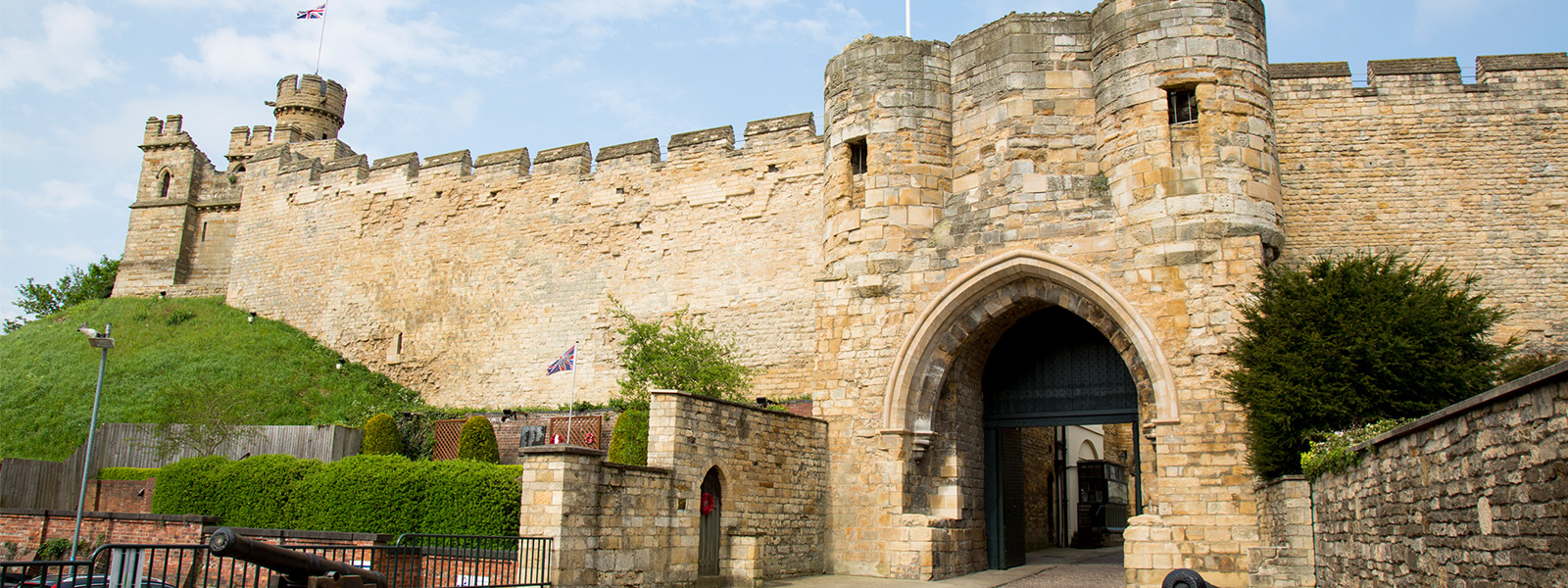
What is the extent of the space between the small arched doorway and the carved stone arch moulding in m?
0.90

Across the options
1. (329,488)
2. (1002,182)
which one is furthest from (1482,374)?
(329,488)

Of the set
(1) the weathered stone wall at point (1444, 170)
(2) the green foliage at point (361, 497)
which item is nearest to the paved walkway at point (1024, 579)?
(2) the green foliage at point (361, 497)

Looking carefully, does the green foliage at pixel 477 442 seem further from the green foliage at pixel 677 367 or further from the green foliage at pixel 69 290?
the green foliage at pixel 69 290

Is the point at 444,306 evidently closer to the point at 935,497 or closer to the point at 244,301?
the point at 244,301

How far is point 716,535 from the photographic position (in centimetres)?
1155

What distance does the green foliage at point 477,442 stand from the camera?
51.0ft

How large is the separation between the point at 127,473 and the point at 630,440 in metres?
8.85

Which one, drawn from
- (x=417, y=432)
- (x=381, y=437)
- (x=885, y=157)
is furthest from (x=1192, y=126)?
(x=417, y=432)

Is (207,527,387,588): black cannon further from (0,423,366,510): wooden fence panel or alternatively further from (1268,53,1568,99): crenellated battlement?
(1268,53,1568,99): crenellated battlement

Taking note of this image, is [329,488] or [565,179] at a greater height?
[565,179]

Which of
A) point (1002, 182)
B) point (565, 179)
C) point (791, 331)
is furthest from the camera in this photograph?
point (565, 179)

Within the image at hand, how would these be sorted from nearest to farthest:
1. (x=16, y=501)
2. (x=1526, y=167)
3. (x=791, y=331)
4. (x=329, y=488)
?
(x=329, y=488) → (x=1526, y=167) → (x=16, y=501) → (x=791, y=331)

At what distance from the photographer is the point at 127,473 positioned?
16.9m

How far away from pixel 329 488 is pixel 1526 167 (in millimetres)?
16581
